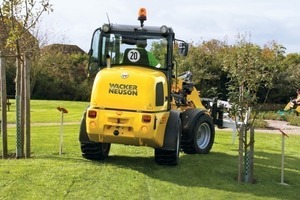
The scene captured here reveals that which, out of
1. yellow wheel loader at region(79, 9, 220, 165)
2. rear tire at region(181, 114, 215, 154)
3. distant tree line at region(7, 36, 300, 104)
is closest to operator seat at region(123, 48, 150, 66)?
yellow wheel loader at region(79, 9, 220, 165)

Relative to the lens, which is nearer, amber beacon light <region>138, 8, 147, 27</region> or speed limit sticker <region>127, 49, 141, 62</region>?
speed limit sticker <region>127, 49, 141, 62</region>

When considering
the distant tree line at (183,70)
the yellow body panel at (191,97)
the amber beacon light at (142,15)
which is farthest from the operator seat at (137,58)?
the distant tree line at (183,70)

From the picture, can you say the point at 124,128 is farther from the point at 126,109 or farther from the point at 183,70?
the point at 183,70

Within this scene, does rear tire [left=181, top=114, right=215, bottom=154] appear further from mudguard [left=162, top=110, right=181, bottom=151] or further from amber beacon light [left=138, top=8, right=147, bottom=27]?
amber beacon light [left=138, top=8, right=147, bottom=27]

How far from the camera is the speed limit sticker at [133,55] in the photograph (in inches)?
340

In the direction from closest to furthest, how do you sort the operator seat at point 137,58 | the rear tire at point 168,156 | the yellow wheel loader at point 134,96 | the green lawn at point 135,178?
the green lawn at point 135,178 < the yellow wheel loader at point 134,96 < the rear tire at point 168,156 < the operator seat at point 137,58

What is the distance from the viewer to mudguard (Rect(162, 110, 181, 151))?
805 cm

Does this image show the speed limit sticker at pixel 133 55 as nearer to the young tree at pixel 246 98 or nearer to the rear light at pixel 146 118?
the rear light at pixel 146 118

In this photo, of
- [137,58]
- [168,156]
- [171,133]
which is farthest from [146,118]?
[137,58]

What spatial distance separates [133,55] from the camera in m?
8.67

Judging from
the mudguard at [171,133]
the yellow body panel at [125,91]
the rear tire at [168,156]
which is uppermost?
the yellow body panel at [125,91]

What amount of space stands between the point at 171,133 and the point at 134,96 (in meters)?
1.00

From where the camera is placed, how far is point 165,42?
874 centimetres

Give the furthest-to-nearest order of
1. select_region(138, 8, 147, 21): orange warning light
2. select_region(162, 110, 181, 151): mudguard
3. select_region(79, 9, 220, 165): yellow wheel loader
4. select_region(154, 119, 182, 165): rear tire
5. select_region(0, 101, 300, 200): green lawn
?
select_region(138, 8, 147, 21): orange warning light
select_region(154, 119, 182, 165): rear tire
select_region(162, 110, 181, 151): mudguard
select_region(79, 9, 220, 165): yellow wheel loader
select_region(0, 101, 300, 200): green lawn
